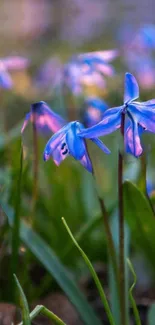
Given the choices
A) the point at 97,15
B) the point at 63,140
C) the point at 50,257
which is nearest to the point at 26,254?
the point at 50,257

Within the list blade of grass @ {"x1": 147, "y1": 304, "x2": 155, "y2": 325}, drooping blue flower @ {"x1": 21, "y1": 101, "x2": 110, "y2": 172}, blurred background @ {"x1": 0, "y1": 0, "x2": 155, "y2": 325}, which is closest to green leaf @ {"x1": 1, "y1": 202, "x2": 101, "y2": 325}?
blurred background @ {"x1": 0, "y1": 0, "x2": 155, "y2": 325}

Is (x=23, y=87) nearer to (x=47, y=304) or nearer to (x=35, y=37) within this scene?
(x=47, y=304)

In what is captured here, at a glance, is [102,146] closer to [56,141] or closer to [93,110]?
[56,141]

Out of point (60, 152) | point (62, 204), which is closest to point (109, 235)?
point (60, 152)

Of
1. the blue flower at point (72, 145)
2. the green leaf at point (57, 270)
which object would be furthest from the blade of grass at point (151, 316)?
the blue flower at point (72, 145)

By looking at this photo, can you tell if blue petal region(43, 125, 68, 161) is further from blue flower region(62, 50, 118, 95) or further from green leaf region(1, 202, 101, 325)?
blue flower region(62, 50, 118, 95)

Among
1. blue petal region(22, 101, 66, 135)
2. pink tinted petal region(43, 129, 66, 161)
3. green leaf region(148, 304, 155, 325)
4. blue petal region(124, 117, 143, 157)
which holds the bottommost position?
green leaf region(148, 304, 155, 325)
